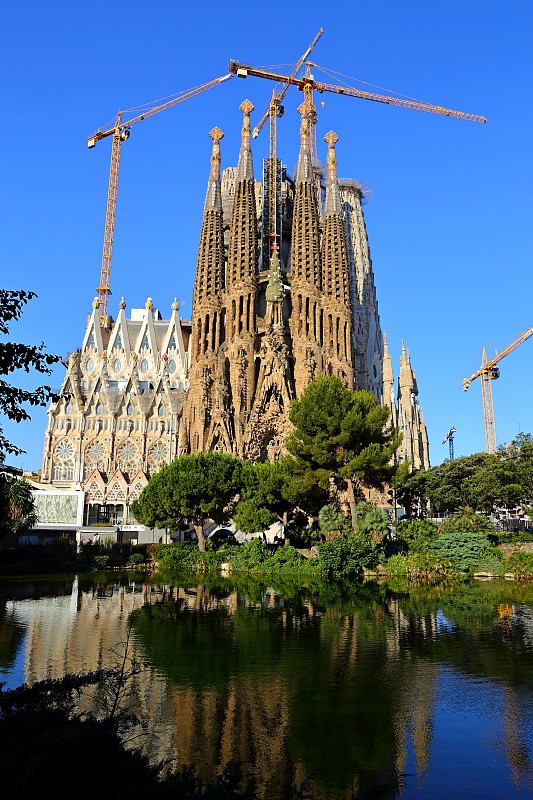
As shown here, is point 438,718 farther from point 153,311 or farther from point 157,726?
point 153,311

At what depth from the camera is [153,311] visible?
81.4m

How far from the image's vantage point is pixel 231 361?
2421 inches

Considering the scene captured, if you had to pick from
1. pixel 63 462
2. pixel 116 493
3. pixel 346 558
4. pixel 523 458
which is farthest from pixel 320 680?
pixel 63 462

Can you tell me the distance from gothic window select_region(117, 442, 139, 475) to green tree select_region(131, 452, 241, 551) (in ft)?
65.9

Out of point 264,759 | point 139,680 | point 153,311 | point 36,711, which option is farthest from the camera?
point 153,311

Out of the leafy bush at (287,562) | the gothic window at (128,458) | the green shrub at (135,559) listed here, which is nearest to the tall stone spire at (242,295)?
the gothic window at (128,458)

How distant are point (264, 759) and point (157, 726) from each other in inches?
76.5

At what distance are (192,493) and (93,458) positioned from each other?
26.6m

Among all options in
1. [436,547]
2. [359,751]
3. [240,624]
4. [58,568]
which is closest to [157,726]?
[359,751]

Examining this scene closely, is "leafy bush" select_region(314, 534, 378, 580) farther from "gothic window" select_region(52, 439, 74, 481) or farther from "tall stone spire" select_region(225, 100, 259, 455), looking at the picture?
"gothic window" select_region(52, 439, 74, 481)

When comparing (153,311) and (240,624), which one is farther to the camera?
(153,311)

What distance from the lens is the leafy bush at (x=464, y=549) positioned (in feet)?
110

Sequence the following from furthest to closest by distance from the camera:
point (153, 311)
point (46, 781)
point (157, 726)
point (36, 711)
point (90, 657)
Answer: point (153, 311)
point (90, 657)
point (157, 726)
point (36, 711)
point (46, 781)

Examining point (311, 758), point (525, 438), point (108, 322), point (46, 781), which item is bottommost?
point (311, 758)
